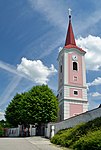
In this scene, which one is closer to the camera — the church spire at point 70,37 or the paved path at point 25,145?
the paved path at point 25,145

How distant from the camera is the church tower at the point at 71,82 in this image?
46.7 m

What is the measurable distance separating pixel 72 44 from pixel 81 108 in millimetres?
14123

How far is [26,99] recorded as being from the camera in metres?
42.4

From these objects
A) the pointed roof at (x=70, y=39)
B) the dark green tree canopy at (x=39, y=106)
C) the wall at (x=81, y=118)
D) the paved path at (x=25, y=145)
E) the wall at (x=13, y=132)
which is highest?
the pointed roof at (x=70, y=39)

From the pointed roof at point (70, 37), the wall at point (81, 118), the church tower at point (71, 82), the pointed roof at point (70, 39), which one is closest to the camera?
the wall at point (81, 118)

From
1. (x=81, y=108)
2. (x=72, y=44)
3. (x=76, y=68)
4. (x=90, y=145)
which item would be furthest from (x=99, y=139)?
(x=72, y=44)

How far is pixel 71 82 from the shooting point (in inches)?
1919

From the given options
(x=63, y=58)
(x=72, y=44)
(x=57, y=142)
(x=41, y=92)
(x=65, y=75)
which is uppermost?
(x=72, y=44)

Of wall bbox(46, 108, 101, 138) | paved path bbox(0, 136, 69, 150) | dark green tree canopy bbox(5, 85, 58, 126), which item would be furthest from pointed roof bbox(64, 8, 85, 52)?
paved path bbox(0, 136, 69, 150)

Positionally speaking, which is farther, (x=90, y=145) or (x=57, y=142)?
(x=57, y=142)

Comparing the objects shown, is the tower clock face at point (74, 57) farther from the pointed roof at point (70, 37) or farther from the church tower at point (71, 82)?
the pointed roof at point (70, 37)

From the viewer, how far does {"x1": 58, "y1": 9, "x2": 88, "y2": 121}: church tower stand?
4666 cm

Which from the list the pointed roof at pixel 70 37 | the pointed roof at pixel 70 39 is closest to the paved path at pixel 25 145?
the pointed roof at pixel 70 39

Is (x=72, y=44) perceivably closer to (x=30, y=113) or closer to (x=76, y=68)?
(x=76, y=68)
